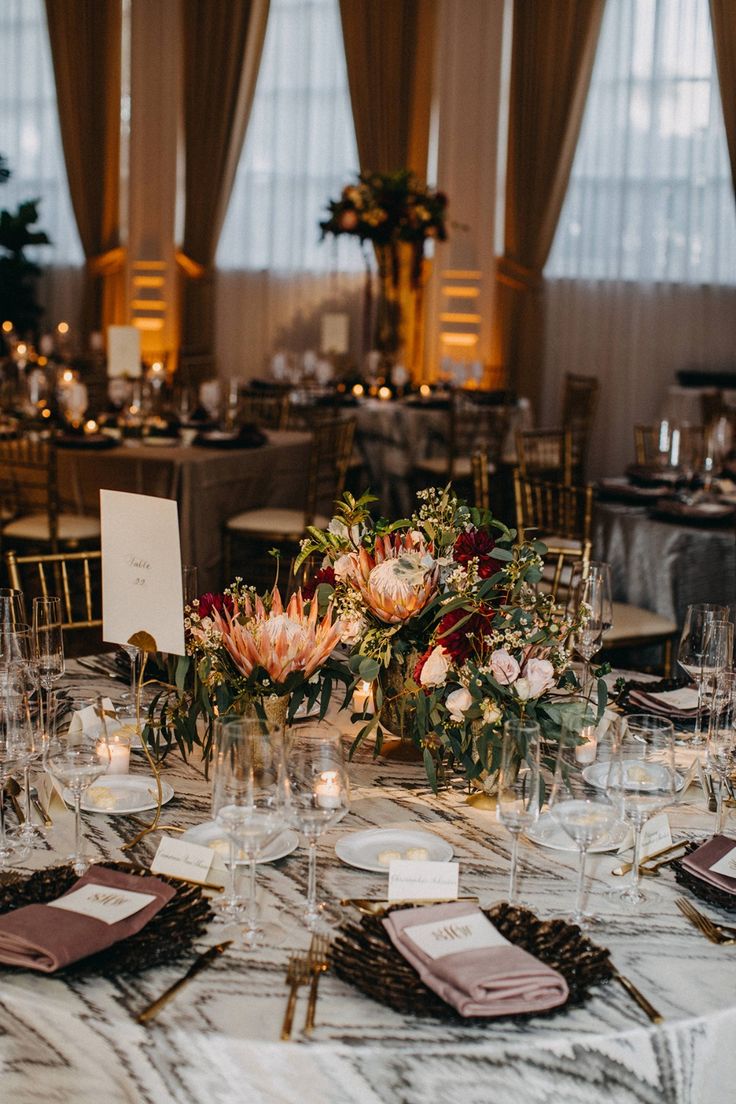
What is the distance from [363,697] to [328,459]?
3586mm

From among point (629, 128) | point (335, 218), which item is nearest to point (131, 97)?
point (335, 218)

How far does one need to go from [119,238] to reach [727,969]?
9990 millimetres

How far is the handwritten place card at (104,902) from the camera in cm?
143

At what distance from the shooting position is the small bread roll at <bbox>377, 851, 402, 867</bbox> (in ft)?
5.38

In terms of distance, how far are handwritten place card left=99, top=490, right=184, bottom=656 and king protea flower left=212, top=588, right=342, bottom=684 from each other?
10 cm

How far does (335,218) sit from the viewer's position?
7855mm

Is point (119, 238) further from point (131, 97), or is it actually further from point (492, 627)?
point (492, 627)

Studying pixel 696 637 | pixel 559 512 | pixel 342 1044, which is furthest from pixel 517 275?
pixel 342 1044

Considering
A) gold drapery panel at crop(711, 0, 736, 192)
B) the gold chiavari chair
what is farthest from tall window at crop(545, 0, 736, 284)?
the gold chiavari chair

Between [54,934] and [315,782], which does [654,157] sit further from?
[54,934]

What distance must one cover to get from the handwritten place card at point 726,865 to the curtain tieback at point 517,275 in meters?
8.00

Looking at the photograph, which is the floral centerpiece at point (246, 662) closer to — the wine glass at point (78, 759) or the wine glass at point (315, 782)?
the wine glass at point (78, 759)

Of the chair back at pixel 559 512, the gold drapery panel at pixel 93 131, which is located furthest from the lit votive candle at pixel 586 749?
the gold drapery panel at pixel 93 131

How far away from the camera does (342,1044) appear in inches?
48.7
